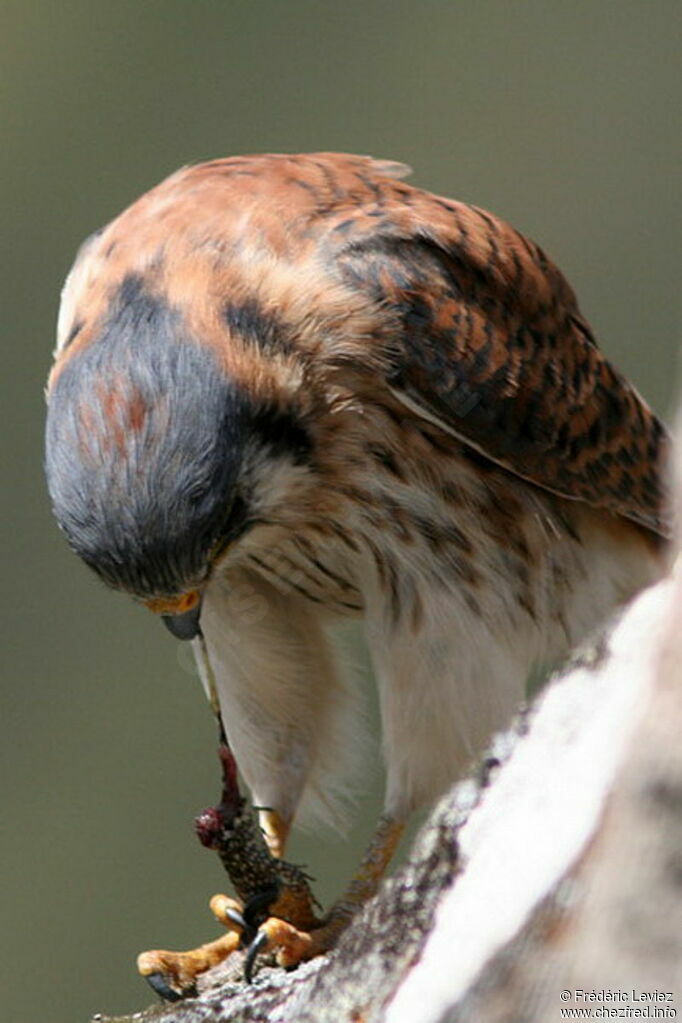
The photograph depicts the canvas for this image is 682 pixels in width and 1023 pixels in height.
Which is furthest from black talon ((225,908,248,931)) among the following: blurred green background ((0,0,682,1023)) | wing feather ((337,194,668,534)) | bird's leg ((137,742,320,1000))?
blurred green background ((0,0,682,1023))

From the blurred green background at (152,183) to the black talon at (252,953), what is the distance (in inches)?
99.4

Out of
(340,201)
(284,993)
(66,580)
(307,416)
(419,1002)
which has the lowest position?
(66,580)

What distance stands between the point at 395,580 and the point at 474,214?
0.52 m

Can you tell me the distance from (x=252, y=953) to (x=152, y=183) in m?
3.73

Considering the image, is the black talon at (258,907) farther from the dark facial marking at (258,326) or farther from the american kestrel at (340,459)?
the dark facial marking at (258,326)

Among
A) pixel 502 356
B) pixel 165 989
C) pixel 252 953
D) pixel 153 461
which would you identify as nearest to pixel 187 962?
pixel 165 989

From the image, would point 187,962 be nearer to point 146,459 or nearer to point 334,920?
point 334,920

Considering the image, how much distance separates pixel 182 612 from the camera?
86.6 inches

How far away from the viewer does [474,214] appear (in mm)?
2631

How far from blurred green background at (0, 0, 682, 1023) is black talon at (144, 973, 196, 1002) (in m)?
2.45

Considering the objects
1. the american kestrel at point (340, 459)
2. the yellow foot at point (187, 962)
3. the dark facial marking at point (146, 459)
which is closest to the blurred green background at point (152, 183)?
the american kestrel at point (340, 459)

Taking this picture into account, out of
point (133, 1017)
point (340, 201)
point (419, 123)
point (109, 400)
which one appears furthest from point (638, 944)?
point (419, 123)

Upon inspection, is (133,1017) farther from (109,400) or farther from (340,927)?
(109,400)

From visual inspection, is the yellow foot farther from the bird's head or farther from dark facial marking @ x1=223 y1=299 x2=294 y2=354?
dark facial marking @ x1=223 y1=299 x2=294 y2=354
